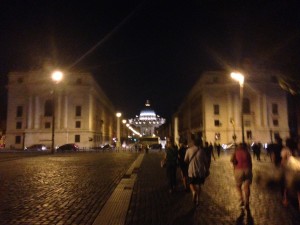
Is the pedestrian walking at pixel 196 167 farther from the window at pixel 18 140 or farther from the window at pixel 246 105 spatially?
the window at pixel 18 140

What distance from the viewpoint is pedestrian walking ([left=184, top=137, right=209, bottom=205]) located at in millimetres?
9664

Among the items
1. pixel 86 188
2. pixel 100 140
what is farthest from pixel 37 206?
pixel 100 140

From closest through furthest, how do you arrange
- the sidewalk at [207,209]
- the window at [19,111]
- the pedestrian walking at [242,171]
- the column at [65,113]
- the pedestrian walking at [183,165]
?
the sidewalk at [207,209]
the pedestrian walking at [242,171]
the pedestrian walking at [183,165]
the column at [65,113]
the window at [19,111]

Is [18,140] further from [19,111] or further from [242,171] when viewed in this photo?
[242,171]

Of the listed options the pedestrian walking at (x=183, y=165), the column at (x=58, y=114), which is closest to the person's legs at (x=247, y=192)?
the pedestrian walking at (x=183, y=165)

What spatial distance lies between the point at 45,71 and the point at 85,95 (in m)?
10.1

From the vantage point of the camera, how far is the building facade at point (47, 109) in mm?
79438

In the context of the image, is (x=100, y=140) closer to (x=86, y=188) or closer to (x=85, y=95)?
(x=85, y=95)

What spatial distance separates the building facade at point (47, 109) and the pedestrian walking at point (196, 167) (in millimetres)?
70961

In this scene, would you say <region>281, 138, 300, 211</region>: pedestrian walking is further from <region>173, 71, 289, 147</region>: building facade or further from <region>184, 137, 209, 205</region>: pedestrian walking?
<region>173, 71, 289, 147</region>: building facade

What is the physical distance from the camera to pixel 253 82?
265 ft

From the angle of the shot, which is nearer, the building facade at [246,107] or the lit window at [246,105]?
the building facade at [246,107]

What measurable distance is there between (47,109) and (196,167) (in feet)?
248

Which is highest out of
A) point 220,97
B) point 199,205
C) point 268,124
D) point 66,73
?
point 66,73
